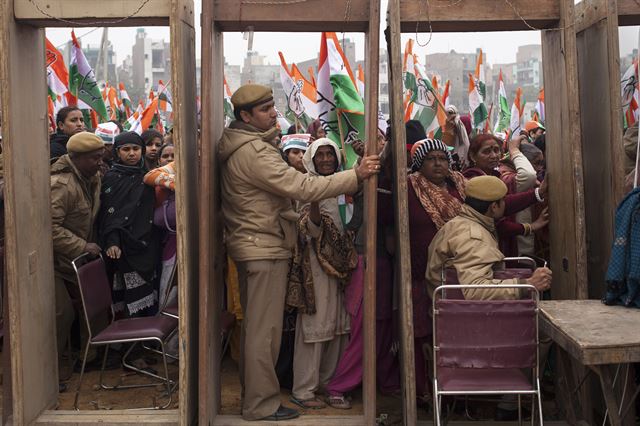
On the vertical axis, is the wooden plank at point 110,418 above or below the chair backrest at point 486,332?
below

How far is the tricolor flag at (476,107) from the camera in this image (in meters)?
9.89

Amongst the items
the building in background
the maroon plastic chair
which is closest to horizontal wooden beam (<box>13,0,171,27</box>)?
the maroon plastic chair

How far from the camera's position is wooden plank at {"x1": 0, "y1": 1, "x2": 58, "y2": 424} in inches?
179

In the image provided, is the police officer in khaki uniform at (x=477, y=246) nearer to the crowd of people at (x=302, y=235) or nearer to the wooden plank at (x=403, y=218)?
the crowd of people at (x=302, y=235)

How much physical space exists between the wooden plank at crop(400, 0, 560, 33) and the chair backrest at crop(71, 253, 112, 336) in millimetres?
2632

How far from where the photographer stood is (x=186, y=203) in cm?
461

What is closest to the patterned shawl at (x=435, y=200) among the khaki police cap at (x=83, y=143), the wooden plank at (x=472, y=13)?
the wooden plank at (x=472, y=13)

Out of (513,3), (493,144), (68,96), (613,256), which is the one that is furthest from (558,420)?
(68,96)

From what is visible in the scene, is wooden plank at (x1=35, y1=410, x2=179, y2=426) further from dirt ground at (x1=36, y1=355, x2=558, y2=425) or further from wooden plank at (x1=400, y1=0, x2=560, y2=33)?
wooden plank at (x1=400, y1=0, x2=560, y2=33)

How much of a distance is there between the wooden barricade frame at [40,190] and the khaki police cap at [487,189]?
1.70 m

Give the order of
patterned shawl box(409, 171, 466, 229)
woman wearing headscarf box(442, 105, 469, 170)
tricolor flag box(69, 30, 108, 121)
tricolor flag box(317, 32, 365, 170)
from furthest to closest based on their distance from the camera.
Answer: tricolor flag box(69, 30, 108, 121), woman wearing headscarf box(442, 105, 469, 170), tricolor flag box(317, 32, 365, 170), patterned shawl box(409, 171, 466, 229)

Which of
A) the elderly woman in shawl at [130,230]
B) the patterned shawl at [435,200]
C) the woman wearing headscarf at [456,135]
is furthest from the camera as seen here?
the woman wearing headscarf at [456,135]

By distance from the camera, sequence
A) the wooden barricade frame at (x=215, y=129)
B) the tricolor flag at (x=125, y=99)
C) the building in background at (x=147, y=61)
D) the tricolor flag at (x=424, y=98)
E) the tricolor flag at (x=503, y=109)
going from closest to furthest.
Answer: the wooden barricade frame at (x=215, y=129) < the tricolor flag at (x=424, y=98) < the tricolor flag at (x=503, y=109) < the tricolor flag at (x=125, y=99) < the building in background at (x=147, y=61)

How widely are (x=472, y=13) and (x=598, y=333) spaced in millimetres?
2115
